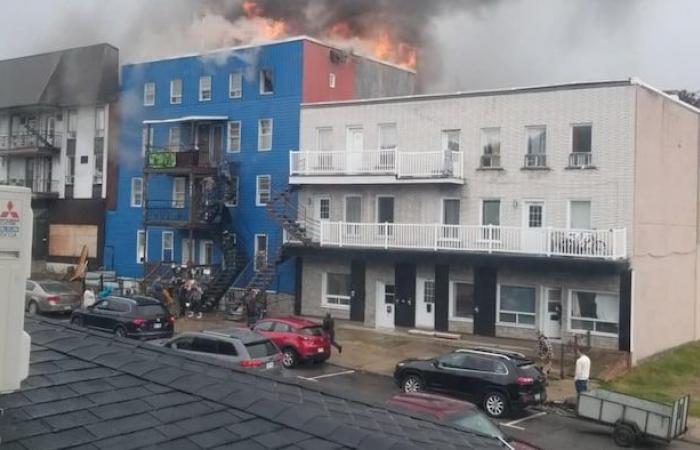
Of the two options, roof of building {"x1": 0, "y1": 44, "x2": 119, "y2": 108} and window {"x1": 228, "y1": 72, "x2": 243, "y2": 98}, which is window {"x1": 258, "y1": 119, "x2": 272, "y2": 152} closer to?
window {"x1": 228, "y1": 72, "x2": 243, "y2": 98}

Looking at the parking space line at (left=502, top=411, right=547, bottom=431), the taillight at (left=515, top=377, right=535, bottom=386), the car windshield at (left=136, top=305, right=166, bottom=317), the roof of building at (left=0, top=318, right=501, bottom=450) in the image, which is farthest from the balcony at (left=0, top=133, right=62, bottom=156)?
the roof of building at (left=0, top=318, right=501, bottom=450)

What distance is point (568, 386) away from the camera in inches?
925

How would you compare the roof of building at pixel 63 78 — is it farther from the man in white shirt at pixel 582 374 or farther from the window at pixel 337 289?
the man in white shirt at pixel 582 374

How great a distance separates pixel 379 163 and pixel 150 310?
10818 mm

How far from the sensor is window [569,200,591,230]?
28.1m

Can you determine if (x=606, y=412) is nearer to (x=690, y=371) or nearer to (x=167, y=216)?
(x=690, y=371)

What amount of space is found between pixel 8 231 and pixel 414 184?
2665 cm

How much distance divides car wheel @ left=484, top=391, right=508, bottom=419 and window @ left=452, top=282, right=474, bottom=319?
10765 millimetres

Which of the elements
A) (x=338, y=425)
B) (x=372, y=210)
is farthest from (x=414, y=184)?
(x=338, y=425)

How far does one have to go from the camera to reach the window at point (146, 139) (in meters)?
39.6

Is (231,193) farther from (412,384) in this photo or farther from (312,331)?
(412,384)

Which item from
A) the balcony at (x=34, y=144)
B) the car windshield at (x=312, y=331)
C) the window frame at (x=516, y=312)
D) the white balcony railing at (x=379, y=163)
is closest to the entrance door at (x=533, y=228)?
the window frame at (x=516, y=312)

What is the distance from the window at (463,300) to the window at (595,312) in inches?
151

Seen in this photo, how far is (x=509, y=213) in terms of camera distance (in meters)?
29.8
